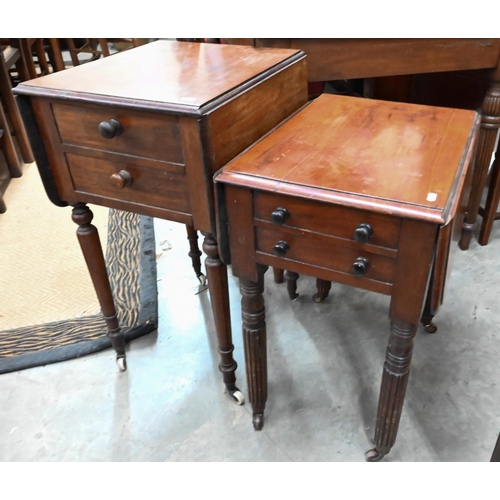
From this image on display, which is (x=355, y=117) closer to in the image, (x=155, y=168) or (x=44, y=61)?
(x=155, y=168)

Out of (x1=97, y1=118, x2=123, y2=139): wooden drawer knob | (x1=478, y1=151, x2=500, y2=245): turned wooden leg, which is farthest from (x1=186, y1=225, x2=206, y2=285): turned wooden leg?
(x1=478, y1=151, x2=500, y2=245): turned wooden leg

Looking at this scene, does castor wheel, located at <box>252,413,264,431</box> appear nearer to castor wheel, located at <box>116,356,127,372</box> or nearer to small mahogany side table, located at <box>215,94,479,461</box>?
small mahogany side table, located at <box>215,94,479,461</box>

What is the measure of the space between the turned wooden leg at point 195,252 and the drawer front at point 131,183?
2.00 feet

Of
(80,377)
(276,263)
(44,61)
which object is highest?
(276,263)

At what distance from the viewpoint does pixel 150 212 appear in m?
1.10

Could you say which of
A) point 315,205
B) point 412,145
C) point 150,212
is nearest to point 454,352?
point 412,145

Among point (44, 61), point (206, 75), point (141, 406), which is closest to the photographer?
point (206, 75)

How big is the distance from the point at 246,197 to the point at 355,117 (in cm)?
39

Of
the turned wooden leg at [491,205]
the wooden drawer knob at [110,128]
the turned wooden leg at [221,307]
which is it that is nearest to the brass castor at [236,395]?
the turned wooden leg at [221,307]

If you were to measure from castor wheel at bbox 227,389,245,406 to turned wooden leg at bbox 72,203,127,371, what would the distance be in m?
0.37

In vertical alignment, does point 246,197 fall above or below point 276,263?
above

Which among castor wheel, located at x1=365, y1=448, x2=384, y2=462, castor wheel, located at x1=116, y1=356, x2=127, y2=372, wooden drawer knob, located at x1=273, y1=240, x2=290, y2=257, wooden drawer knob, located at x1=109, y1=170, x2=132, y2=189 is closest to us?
wooden drawer knob, located at x1=273, y1=240, x2=290, y2=257

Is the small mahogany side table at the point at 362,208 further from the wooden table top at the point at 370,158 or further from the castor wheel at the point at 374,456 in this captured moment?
the castor wheel at the point at 374,456

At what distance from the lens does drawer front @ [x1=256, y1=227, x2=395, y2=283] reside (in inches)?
34.6
